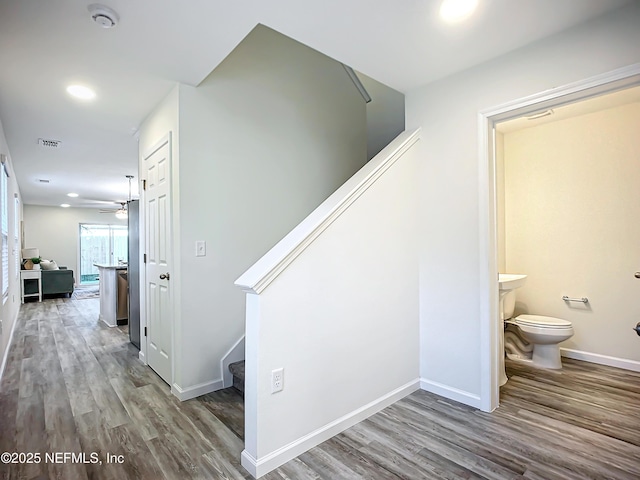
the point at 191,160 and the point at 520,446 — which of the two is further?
the point at 191,160

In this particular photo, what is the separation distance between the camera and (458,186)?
2.44 m

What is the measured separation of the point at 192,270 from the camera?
8.45 ft

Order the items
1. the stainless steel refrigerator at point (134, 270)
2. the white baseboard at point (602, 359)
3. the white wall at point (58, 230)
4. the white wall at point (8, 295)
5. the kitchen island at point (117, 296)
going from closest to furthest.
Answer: the white baseboard at point (602, 359)
the white wall at point (8, 295)
the stainless steel refrigerator at point (134, 270)
the kitchen island at point (117, 296)
the white wall at point (58, 230)

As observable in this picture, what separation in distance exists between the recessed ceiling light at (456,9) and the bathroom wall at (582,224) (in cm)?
232

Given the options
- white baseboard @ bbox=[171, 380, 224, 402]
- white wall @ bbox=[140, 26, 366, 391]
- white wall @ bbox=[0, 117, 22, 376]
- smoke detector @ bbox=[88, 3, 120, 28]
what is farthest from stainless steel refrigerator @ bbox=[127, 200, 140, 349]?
smoke detector @ bbox=[88, 3, 120, 28]

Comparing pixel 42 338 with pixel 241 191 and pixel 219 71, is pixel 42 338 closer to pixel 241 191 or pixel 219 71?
pixel 241 191

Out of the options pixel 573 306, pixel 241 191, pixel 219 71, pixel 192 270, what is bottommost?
pixel 573 306

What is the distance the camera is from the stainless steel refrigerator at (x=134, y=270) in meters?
3.82

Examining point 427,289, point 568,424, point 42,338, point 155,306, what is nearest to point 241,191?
point 155,306

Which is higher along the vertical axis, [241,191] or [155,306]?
[241,191]

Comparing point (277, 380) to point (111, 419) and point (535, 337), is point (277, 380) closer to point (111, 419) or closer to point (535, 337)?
point (111, 419)

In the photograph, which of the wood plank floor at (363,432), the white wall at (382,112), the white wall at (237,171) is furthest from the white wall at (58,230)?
the white wall at (382,112)

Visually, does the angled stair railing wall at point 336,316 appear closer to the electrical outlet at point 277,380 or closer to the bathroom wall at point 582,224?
the electrical outlet at point 277,380

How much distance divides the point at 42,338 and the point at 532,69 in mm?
5788
